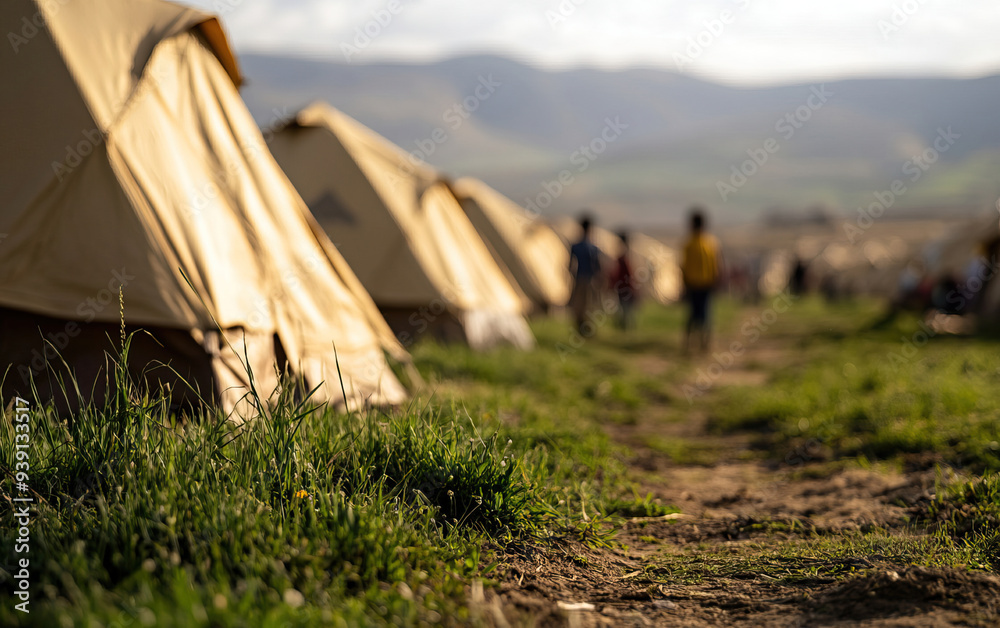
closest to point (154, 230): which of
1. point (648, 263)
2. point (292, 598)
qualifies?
point (292, 598)

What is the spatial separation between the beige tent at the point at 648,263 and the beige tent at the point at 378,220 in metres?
18.9

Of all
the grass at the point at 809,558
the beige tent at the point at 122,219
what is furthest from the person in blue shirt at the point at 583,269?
the grass at the point at 809,558

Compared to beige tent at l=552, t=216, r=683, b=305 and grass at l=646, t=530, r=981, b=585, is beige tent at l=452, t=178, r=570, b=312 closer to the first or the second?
beige tent at l=552, t=216, r=683, b=305

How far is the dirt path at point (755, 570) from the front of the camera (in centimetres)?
233

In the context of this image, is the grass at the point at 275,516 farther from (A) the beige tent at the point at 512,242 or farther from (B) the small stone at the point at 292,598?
(A) the beige tent at the point at 512,242

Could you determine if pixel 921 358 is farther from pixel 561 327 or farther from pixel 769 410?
pixel 561 327

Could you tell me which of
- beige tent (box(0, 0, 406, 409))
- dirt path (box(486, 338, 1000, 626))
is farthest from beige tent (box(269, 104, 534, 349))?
dirt path (box(486, 338, 1000, 626))

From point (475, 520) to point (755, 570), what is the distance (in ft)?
3.51

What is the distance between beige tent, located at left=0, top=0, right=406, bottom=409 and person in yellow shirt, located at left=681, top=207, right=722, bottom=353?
683cm

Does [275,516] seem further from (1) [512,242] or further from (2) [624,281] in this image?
(1) [512,242]

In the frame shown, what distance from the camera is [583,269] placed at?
12094 millimetres

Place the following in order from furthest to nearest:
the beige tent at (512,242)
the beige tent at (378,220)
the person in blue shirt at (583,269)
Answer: the beige tent at (512,242) → the person in blue shirt at (583,269) → the beige tent at (378,220)

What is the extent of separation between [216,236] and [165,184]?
0.41 m

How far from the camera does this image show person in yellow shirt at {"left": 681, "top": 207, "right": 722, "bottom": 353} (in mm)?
10500
